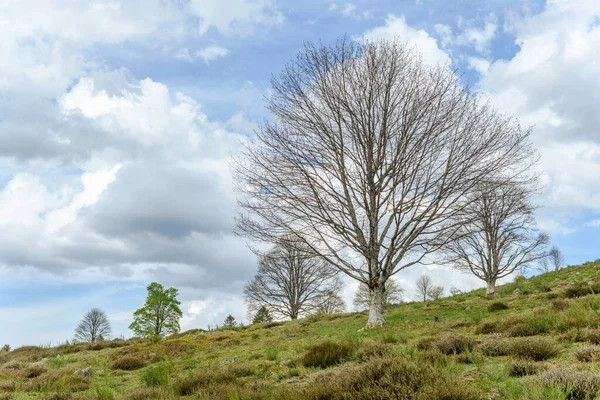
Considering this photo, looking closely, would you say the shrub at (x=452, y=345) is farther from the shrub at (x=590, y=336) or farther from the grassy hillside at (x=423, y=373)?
the shrub at (x=590, y=336)

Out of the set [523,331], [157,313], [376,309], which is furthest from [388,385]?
[157,313]

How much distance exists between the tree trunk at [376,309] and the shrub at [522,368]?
11.0 meters

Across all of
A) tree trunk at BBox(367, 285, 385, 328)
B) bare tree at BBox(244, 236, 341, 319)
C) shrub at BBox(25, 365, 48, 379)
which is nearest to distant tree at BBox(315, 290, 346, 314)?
bare tree at BBox(244, 236, 341, 319)

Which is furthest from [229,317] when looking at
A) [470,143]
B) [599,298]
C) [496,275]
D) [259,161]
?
[599,298]

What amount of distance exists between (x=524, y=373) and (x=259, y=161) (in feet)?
42.8

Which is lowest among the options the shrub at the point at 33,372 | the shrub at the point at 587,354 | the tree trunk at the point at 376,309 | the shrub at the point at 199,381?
the shrub at the point at 33,372

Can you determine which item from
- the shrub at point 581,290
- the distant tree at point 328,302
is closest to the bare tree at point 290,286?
the distant tree at point 328,302

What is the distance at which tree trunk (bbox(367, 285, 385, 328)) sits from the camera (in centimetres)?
1566

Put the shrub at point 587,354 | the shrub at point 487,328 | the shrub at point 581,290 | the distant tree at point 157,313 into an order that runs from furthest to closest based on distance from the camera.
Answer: the distant tree at point 157,313, the shrub at point 581,290, the shrub at point 487,328, the shrub at point 587,354

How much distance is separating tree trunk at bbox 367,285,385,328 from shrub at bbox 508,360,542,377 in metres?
11.0

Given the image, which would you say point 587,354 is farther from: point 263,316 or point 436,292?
point 436,292

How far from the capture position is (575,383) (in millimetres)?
3699

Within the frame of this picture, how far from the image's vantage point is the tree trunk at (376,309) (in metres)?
15.7

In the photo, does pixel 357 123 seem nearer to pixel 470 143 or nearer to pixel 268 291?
pixel 470 143
